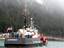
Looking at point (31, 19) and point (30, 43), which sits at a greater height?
point (31, 19)

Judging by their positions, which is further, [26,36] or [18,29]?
[18,29]

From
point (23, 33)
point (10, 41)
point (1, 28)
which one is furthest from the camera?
point (1, 28)

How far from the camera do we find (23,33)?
58.5 feet

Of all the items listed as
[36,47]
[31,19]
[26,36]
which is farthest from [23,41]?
[31,19]

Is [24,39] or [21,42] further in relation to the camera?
[24,39]

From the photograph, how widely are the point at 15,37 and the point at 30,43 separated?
0.90 meters

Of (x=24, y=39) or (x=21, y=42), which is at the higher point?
(x=24, y=39)

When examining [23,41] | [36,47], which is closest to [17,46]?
[23,41]

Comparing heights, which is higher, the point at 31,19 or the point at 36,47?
the point at 31,19

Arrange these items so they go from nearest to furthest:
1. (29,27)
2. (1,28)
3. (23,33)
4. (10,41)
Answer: (10,41), (23,33), (29,27), (1,28)

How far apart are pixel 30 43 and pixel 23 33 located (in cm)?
93

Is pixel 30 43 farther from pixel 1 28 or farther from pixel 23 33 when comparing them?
pixel 1 28

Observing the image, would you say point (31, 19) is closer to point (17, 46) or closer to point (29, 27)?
point (29, 27)

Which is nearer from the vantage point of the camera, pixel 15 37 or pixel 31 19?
pixel 15 37
